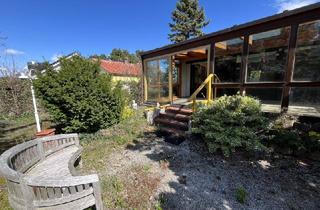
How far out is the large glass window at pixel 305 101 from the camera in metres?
4.66

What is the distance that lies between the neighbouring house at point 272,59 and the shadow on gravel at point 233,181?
2.00m

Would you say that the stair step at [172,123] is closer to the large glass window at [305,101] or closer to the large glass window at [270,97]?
the large glass window at [270,97]

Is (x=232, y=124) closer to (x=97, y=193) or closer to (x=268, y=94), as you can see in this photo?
(x=268, y=94)

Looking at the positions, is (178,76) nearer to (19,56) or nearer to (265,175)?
(265,175)

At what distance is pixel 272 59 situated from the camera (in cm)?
554

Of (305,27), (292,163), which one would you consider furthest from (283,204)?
(305,27)

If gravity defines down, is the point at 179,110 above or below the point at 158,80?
below

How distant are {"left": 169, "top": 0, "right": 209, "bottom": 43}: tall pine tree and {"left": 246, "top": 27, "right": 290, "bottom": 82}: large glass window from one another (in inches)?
814

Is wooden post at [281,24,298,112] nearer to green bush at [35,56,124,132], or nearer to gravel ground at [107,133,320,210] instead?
gravel ground at [107,133,320,210]

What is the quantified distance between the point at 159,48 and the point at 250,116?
619 cm

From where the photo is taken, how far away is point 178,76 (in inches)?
437

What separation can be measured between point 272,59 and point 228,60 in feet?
4.96

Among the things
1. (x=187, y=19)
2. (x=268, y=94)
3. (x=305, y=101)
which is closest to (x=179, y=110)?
(x=268, y=94)

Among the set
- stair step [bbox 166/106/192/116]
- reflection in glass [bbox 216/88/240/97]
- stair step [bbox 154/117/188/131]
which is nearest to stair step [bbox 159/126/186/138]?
stair step [bbox 154/117/188/131]
